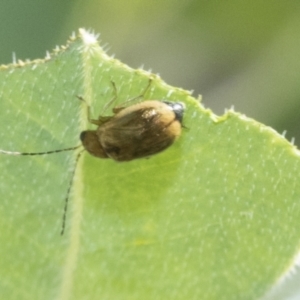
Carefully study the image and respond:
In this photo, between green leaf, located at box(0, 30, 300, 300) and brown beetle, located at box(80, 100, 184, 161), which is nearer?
green leaf, located at box(0, 30, 300, 300)

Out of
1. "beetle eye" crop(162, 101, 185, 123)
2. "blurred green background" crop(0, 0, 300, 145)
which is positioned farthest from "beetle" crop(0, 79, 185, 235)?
"blurred green background" crop(0, 0, 300, 145)

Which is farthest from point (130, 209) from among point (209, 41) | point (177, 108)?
point (209, 41)

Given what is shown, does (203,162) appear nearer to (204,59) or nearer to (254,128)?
(254,128)

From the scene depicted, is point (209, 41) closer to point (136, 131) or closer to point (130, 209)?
point (136, 131)

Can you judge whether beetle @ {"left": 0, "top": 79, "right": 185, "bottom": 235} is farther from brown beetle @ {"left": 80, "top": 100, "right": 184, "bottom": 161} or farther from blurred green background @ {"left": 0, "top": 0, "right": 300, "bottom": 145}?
blurred green background @ {"left": 0, "top": 0, "right": 300, "bottom": 145}

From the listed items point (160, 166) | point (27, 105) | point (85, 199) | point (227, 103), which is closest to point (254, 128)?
point (160, 166)

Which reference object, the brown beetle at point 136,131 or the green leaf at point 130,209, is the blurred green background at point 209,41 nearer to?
the brown beetle at point 136,131
